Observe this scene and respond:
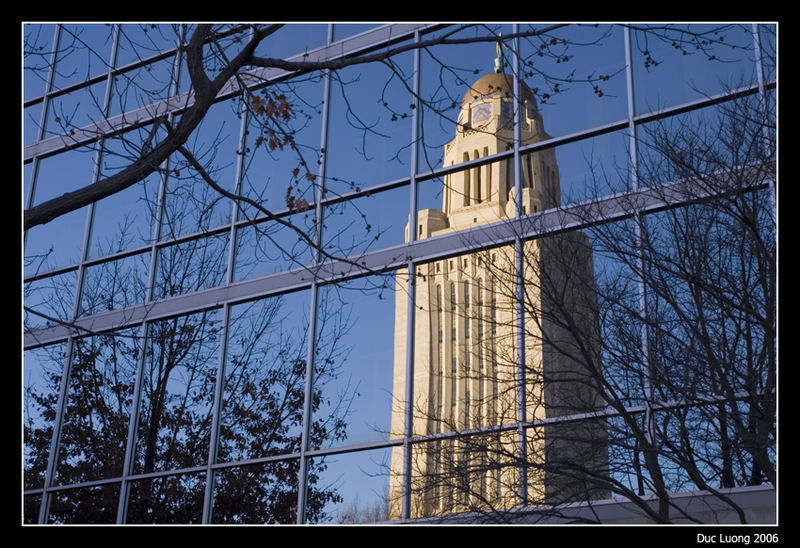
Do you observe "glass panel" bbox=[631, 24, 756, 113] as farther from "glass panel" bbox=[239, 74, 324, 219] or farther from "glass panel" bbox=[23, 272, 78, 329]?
"glass panel" bbox=[23, 272, 78, 329]

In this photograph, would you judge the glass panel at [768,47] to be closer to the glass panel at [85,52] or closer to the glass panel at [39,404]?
the glass panel at [85,52]

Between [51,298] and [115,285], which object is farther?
[51,298]

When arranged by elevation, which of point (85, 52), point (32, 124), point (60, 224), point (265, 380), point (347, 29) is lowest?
point (265, 380)

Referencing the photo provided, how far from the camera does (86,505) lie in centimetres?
1345

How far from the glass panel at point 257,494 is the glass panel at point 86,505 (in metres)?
1.62

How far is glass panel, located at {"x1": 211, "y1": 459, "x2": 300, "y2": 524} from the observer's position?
38.8 feet

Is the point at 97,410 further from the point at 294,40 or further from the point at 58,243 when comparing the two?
the point at 294,40

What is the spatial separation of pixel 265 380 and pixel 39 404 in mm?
3732

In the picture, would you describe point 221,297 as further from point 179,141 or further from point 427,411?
point 179,141

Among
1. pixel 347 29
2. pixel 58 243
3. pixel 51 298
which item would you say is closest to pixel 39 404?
pixel 51 298

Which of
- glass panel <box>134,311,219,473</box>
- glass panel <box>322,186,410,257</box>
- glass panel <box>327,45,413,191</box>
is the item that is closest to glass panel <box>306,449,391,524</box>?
glass panel <box>134,311,219,473</box>

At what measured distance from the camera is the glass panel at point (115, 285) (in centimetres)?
1440

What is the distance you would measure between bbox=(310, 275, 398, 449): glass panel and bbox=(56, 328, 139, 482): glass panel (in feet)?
9.54
